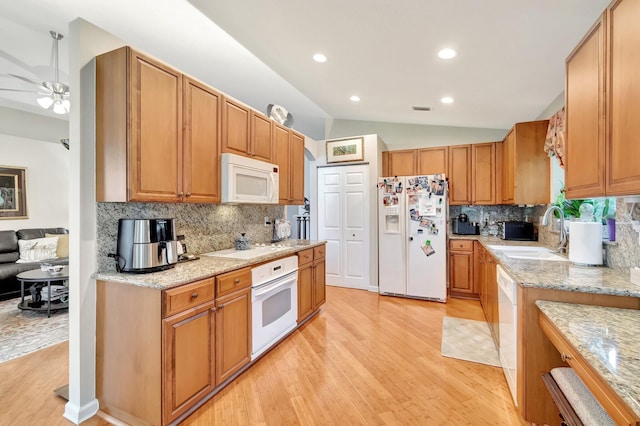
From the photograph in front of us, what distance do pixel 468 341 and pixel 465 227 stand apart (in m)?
2.15

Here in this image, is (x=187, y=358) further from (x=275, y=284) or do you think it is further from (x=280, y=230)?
(x=280, y=230)

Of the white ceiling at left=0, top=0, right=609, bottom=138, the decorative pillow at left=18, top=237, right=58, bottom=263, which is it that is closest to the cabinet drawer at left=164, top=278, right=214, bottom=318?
the white ceiling at left=0, top=0, right=609, bottom=138

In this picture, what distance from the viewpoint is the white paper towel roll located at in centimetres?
196

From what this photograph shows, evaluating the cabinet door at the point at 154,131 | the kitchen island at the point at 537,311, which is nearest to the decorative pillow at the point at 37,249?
the cabinet door at the point at 154,131

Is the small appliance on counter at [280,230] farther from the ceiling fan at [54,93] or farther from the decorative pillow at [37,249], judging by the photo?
the decorative pillow at [37,249]

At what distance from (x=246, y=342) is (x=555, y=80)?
358 cm

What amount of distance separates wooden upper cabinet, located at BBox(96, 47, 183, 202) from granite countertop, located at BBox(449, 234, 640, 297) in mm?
2388

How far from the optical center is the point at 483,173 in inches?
169

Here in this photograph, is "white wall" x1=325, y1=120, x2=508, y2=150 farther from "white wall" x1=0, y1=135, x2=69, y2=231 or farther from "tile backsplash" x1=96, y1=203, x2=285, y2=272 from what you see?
"white wall" x1=0, y1=135, x2=69, y2=231

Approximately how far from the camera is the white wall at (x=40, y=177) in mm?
4809

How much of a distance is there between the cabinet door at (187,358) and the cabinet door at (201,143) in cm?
90

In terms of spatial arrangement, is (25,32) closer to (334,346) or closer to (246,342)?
(246,342)

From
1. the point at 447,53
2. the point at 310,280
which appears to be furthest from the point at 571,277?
the point at 310,280

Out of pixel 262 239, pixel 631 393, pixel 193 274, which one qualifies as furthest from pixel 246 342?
pixel 631 393
